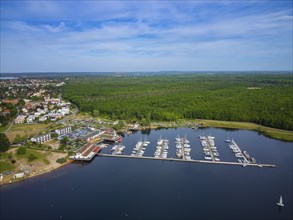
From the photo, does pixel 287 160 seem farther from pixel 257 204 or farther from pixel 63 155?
pixel 63 155

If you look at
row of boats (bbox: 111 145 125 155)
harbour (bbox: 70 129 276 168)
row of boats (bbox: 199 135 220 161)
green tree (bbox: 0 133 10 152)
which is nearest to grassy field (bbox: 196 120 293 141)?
harbour (bbox: 70 129 276 168)

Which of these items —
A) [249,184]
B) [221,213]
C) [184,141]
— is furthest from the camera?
[184,141]

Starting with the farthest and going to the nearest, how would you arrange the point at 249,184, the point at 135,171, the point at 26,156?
the point at 26,156
the point at 135,171
the point at 249,184

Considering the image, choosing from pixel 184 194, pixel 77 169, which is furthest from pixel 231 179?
pixel 77 169

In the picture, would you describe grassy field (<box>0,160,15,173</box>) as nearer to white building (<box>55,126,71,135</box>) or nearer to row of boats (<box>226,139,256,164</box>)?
white building (<box>55,126,71,135</box>)

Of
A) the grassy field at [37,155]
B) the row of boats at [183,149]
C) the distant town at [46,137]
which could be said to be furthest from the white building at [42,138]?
the row of boats at [183,149]

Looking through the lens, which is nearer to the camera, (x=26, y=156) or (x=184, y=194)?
(x=184, y=194)

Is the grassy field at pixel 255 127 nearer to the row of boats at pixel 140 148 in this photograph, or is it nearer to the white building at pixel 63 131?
the row of boats at pixel 140 148
